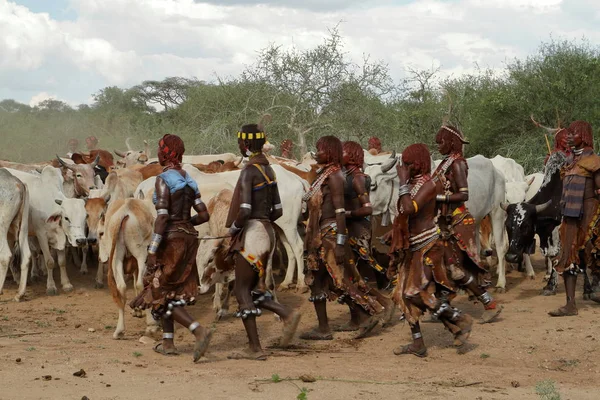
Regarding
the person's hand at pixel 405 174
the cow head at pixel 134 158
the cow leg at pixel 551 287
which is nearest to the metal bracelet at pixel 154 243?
the person's hand at pixel 405 174

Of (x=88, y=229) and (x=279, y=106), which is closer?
(x=88, y=229)

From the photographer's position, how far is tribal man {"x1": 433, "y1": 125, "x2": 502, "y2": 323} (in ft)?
27.3

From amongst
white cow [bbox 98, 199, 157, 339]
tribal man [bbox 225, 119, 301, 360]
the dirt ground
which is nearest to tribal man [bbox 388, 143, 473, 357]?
the dirt ground

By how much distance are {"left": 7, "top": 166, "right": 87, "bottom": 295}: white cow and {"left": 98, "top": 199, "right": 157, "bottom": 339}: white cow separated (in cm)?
255

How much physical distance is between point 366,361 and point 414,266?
98 cm

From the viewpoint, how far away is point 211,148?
22.7 m

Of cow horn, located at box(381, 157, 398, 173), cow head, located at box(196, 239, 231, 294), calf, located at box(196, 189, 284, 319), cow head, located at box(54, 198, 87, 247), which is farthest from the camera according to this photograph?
cow head, located at box(54, 198, 87, 247)

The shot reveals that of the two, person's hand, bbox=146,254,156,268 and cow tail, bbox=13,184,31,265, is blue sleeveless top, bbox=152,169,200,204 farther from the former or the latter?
cow tail, bbox=13,184,31,265

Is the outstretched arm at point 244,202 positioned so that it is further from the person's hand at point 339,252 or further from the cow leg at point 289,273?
the cow leg at point 289,273

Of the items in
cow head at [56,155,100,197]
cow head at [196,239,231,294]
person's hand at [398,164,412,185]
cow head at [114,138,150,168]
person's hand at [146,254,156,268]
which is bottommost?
cow head at [196,239,231,294]

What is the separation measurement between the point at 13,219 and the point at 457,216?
6.31m

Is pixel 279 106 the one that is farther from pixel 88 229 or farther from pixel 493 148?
pixel 88 229

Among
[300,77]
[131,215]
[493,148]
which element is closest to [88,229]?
[131,215]

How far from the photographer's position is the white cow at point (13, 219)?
1133 cm
